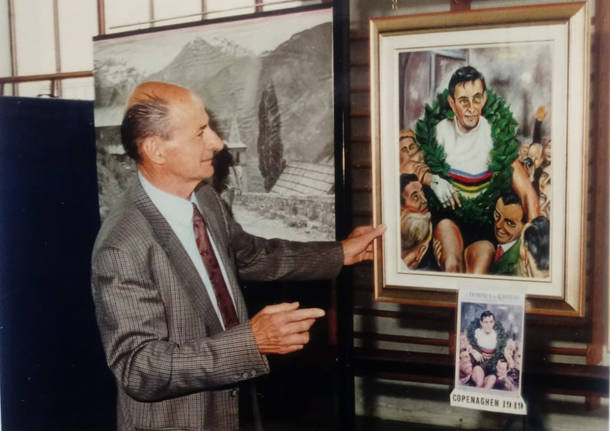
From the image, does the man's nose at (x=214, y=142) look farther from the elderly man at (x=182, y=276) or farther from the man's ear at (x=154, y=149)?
the man's ear at (x=154, y=149)

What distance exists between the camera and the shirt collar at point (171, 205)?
1.52 metres

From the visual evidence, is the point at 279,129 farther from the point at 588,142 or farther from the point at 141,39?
the point at 588,142

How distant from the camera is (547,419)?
1.41m

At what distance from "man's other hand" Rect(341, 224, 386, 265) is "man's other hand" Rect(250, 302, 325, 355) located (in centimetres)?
19

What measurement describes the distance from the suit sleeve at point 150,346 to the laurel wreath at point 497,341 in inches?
18.1

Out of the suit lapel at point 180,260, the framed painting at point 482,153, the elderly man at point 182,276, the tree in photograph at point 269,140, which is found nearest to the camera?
the framed painting at point 482,153

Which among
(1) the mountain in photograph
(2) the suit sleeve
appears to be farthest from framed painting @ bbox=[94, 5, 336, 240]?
(2) the suit sleeve

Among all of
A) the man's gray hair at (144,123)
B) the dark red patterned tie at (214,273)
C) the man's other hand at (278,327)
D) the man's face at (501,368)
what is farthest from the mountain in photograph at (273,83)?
the man's face at (501,368)

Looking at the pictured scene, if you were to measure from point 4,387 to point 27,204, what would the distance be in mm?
572

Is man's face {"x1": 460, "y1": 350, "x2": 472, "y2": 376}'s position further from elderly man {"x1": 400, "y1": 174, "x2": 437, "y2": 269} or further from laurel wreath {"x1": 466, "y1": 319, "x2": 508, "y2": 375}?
elderly man {"x1": 400, "y1": 174, "x2": 437, "y2": 269}

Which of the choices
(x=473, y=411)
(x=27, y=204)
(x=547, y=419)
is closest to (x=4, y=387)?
(x=27, y=204)

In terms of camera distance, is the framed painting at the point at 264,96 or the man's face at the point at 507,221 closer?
the man's face at the point at 507,221

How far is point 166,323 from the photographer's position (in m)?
1.42

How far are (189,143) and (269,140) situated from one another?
21cm
